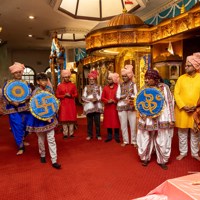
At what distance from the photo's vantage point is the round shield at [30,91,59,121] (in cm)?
316

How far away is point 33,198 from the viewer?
2537 millimetres

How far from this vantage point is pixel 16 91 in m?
3.97

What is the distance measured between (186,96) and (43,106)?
6.90 ft

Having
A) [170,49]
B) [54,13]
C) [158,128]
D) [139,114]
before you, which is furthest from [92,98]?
[54,13]

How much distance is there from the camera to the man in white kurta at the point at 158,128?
3.15 meters

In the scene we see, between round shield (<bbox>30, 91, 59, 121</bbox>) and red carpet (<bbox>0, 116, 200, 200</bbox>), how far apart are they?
0.83m

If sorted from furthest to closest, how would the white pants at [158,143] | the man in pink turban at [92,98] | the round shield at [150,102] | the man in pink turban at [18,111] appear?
1. the man in pink turban at [92,98]
2. the man in pink turban at [18,111]
3. the white pants at [158,143]
4. the round shield at [150,102]

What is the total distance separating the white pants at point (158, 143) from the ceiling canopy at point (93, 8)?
6.29 metres

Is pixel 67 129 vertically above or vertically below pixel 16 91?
below

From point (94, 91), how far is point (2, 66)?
36.5ft

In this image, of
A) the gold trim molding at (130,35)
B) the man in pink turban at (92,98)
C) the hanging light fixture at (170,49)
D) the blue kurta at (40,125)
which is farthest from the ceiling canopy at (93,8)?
the blue kurta at (40,125)

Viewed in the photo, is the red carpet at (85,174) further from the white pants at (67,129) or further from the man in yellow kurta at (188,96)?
the white pants at (67,129)

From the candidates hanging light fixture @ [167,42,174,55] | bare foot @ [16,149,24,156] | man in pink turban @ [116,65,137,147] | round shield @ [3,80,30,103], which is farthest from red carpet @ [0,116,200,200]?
hanging light fixture @ [167,42,174,55]

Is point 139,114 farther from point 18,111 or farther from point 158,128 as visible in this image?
point 18,111
